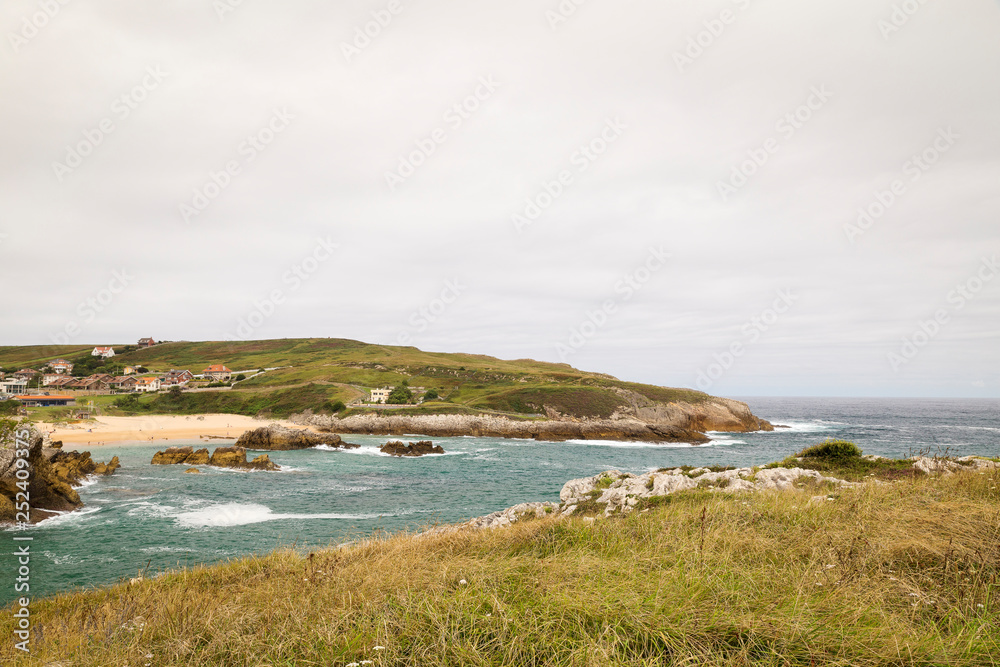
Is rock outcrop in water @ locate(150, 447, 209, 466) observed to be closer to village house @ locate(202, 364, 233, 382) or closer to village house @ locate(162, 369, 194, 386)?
village house @ locate(162, 369, 194, 386)

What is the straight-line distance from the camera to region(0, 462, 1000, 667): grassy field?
346 centimetres

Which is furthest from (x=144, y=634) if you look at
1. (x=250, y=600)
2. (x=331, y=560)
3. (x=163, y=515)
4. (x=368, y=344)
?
(x=368, y=344)

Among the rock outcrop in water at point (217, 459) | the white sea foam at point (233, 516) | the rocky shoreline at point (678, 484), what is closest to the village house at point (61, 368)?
the rock outcrop in water at point (217, 459)

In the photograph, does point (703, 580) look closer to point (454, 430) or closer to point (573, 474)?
point (573, 474)

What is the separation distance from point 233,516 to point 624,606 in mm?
24917

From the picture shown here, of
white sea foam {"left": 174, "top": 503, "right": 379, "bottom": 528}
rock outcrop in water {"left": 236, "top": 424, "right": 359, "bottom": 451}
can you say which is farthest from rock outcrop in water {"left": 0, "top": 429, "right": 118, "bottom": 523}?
rock outcrop in water {"left": 236, "top": 424, "right": 359, "bottom": 451}

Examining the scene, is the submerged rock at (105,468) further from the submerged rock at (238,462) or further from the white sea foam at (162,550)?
the white sea foam at (162,550)

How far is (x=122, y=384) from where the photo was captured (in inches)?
4240

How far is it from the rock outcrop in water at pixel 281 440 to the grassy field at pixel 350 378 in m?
27.0

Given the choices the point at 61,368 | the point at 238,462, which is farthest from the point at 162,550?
the point at 61,368

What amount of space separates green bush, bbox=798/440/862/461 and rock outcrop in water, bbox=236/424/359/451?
155ft

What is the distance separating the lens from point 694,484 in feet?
54.9

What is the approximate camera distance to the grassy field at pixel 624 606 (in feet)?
11.4

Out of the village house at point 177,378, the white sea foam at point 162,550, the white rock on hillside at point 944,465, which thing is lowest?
the white sea foam at point 162,550
